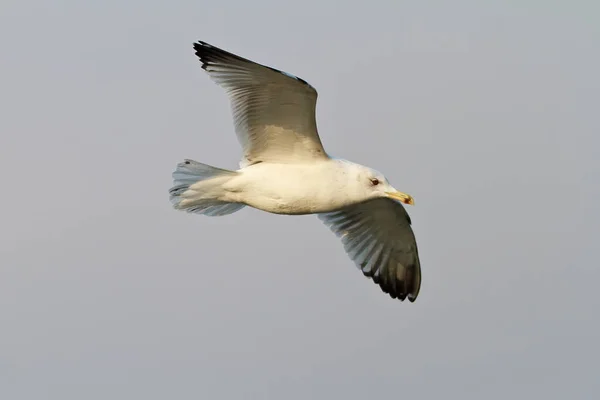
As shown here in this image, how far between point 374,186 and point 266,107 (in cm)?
122

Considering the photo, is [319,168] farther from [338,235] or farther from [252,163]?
[338,235]

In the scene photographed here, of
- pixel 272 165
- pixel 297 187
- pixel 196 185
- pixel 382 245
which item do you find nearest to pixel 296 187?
pixel 297 187

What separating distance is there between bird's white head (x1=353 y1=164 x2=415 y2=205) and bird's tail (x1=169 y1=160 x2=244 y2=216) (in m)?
1.12

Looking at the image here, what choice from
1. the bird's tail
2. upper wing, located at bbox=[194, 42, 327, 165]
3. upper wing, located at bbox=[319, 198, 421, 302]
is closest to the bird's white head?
upper wing, located at bbox=[194, 42, 327, 165]

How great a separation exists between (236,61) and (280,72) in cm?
46

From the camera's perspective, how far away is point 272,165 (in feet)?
37.6

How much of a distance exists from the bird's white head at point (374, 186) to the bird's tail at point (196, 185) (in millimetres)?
1125

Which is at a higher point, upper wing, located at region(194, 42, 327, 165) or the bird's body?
upper wing, located at region(194, 42, 327, 165)

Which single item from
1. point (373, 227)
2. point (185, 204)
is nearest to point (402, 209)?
point (373, 227)

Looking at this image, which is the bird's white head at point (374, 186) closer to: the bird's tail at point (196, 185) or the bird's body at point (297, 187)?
the bird's body at point (297, 187)

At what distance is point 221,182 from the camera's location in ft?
37.4

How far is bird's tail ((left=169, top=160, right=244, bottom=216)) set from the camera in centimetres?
1145

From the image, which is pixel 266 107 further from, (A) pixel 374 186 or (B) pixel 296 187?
(A) pixel 374 186

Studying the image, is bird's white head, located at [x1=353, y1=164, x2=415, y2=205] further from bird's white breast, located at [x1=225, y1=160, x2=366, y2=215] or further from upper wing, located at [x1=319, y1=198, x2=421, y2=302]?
upper wing, located at [x1=319, y1=198, x2=421, y2=302]
